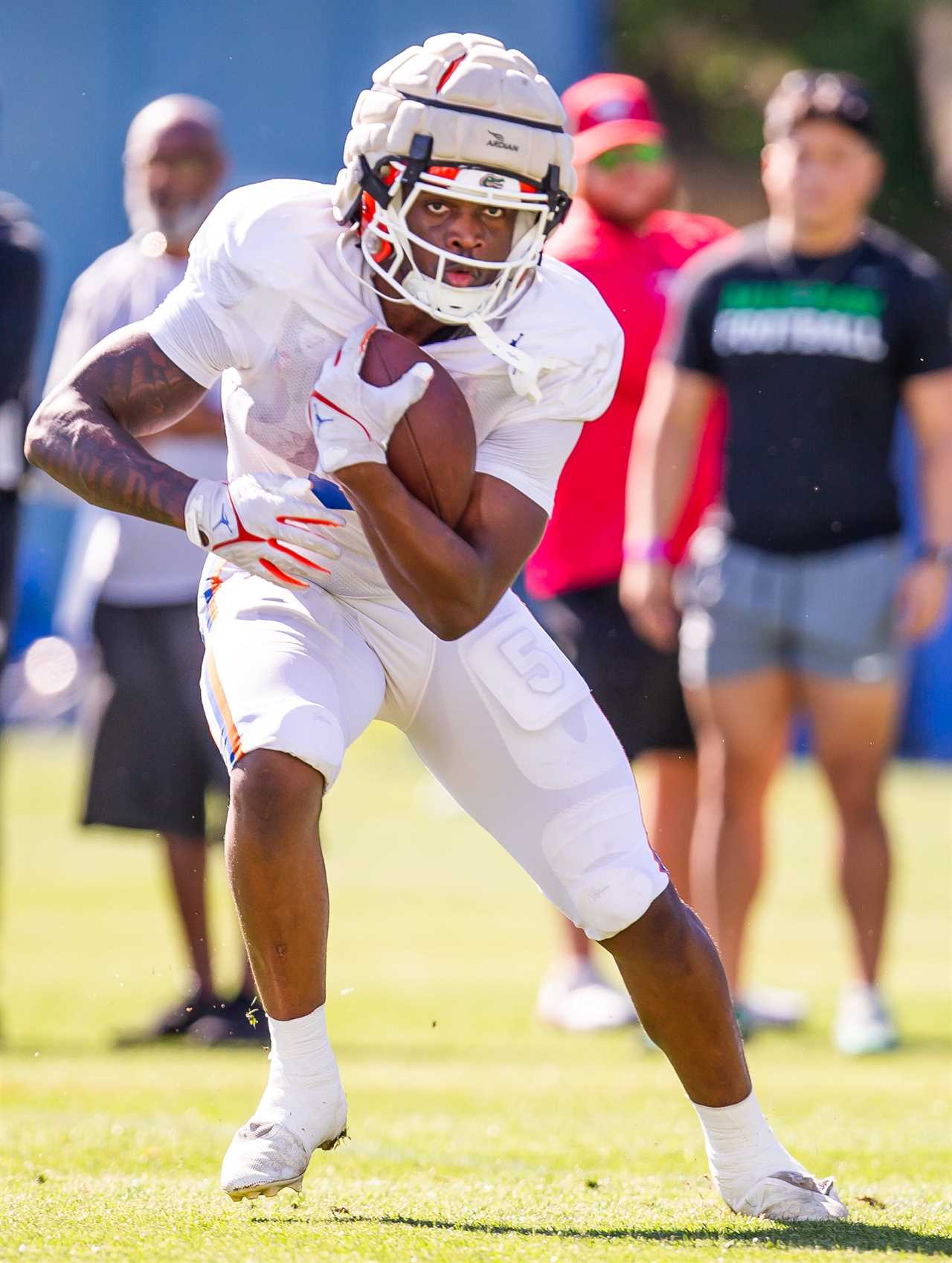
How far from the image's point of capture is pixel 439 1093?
4.45 metres

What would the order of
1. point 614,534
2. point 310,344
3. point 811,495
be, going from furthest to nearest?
point 614,534 → point 811,495 → point 310,344

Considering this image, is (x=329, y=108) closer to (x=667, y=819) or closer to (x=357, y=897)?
(x=357, y=897)

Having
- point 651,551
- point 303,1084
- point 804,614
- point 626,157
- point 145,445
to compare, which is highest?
point 626,157

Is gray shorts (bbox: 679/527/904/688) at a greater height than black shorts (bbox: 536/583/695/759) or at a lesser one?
greater

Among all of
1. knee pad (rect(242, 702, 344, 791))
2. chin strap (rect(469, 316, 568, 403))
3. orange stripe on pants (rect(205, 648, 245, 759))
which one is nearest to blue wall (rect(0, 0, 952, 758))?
chin strap (rect(469, 316, 568, 403))

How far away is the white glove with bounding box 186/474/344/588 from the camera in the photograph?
2863 mm

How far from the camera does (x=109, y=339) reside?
3135mm

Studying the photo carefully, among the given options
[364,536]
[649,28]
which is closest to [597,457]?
[364,536]

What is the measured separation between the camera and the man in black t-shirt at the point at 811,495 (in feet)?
16.7

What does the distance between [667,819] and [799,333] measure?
4.31ft

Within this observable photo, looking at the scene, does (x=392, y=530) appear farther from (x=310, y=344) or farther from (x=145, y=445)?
(x=145, y=445)

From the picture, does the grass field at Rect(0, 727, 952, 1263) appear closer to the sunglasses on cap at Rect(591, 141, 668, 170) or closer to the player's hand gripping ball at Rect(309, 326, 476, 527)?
the player's hand gripping ball at Rect(309, 326, 476, 527)

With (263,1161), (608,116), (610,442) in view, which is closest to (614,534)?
(610,442)

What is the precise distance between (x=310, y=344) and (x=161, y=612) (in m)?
2.19
